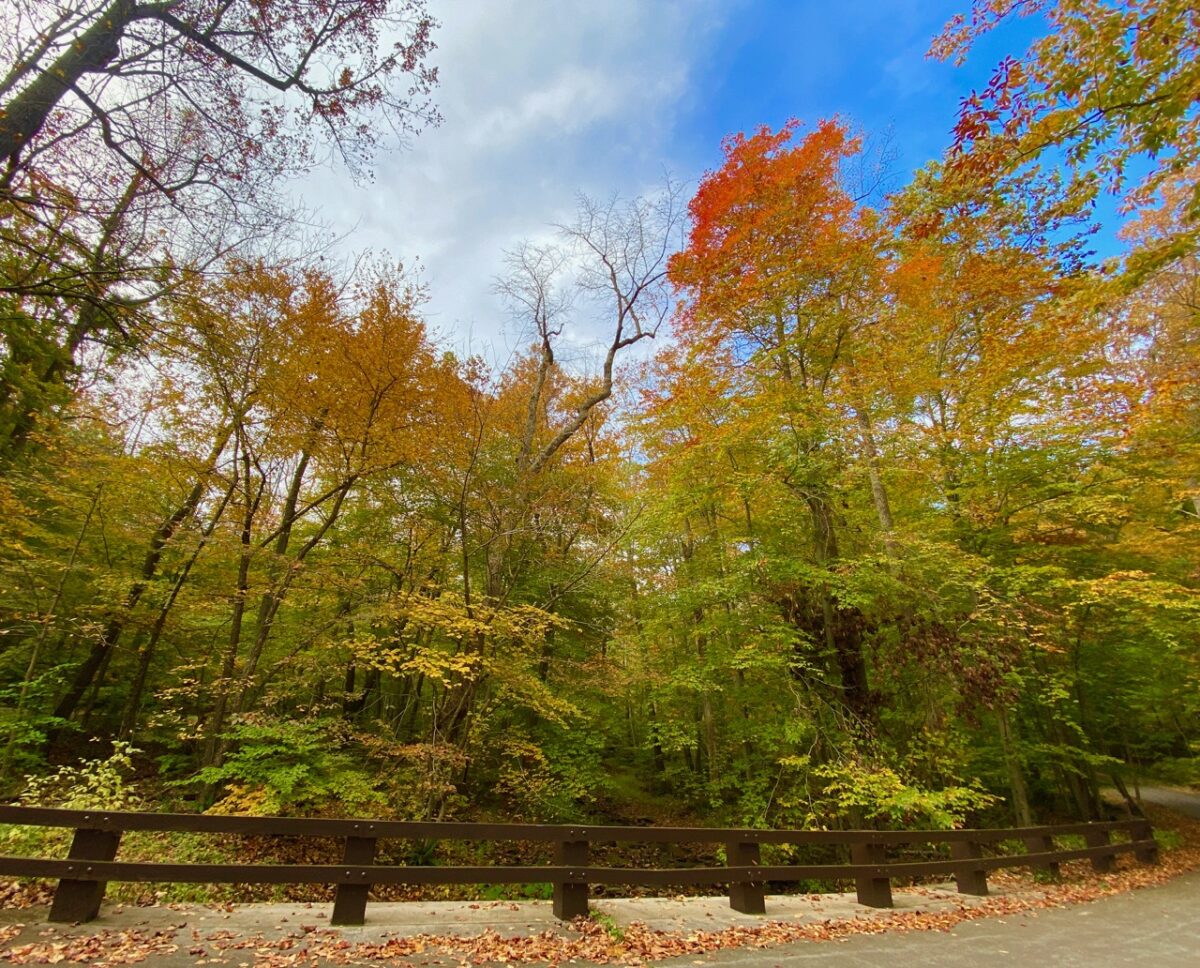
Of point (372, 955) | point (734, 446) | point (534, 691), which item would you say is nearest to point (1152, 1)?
point (734, 446)

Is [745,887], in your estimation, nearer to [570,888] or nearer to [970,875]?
[570,888]

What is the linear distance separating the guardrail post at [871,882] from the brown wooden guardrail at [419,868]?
0.01 meters

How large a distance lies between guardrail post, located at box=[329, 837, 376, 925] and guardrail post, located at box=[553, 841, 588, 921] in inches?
57.1

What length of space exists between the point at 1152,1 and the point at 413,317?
9931 millimetres

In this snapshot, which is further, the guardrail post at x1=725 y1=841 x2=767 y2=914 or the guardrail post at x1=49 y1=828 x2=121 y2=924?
the guardrail post at x1=725 y1=841 x2=767 y2=914

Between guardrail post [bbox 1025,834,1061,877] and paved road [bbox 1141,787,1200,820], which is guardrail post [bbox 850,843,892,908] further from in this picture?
paved road [bbox 1141,787,1200,820]

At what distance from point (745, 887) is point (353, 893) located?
3.54 m

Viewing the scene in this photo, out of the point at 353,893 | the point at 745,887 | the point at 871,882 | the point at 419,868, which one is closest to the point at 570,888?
the point at 419,868

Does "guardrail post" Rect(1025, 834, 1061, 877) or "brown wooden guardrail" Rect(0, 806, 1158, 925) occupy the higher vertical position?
"brown wooden guardrail" Rect(0, 806, 1158, 925)

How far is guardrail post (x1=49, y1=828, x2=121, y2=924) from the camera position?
3221mm

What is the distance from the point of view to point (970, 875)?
6535 millimetres

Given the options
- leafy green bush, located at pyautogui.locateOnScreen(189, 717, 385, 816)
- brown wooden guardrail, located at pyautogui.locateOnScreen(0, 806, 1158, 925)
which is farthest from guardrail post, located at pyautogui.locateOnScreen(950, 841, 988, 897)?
leafy green bush, located at pyautogui.locateOnScreen(189, 717, 385, 816)

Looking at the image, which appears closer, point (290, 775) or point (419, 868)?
point (419, 868)

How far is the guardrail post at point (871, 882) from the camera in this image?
5691mm
